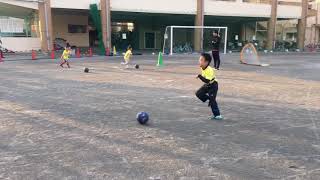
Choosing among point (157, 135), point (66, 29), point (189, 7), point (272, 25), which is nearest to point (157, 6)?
point (189, 7)

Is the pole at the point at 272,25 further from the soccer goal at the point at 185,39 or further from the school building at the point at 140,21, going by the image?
the soccer goal at the point at 185,39

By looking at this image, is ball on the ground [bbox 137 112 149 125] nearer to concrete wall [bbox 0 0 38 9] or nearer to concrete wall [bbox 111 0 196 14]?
concrete wall [bbox 0 0 38 9]

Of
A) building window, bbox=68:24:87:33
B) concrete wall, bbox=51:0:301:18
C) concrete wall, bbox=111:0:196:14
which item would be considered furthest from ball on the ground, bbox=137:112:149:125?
building window, bbox=68:24:87:33

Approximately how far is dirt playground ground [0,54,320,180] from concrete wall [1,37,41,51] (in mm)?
21483

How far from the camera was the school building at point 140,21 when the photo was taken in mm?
30422

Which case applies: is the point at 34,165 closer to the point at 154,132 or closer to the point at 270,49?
the point at 154,132

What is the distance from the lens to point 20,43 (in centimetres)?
3122

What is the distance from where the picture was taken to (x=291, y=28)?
46.7m

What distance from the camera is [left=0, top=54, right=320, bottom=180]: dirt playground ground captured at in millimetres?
4602

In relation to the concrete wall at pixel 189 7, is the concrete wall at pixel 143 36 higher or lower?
lower

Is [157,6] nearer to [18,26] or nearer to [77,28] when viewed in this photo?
[77,28]

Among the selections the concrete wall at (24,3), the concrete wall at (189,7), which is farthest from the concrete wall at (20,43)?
the concrete wall at (189,7)

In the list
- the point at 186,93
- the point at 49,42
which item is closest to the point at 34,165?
the point at 186,93

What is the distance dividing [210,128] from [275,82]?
294 inches
